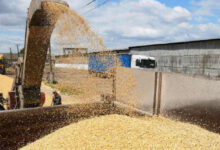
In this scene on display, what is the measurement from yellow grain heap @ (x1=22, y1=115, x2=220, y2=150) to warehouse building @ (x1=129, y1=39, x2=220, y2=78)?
38.3ft

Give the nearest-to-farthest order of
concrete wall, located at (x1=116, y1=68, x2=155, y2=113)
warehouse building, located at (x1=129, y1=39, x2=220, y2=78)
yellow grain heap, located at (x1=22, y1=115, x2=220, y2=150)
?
yellow grain heap, located at (x1=22, y1=115, x2=220, y2=150) < concrete wall, located at (x1=116, y1=68, x2=155, y2=113) < warehouse building, located at (x1=129, y1=39, x2=220, y2=78)

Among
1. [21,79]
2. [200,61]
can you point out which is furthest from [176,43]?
[21,79]

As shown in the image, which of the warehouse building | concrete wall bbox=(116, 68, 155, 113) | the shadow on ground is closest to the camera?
the shadow on ground

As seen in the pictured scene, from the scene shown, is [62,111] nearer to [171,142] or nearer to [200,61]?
[171,142]

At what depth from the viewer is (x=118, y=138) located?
107 inches

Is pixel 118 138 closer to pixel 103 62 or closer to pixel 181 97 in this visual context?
pixel 103 62

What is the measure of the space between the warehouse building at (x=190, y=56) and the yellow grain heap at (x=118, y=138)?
38.3 feet

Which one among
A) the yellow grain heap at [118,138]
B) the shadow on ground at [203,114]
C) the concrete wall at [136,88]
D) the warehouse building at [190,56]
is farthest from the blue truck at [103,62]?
the warehouse building at [190,56]

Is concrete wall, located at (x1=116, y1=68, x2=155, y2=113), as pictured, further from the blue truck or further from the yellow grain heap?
the yellow grain heap

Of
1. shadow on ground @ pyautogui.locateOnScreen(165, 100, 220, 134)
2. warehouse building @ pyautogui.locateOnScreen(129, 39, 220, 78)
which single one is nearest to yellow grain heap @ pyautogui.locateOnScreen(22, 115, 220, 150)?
shadow on ground @ pyautogui.locateOnScreen(165, 100, 220, 134)

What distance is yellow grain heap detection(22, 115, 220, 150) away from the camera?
2588 mm

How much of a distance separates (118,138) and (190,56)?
13910 millimetres

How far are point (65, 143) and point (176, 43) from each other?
15.3 m

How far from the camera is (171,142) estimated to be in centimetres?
269
